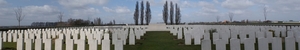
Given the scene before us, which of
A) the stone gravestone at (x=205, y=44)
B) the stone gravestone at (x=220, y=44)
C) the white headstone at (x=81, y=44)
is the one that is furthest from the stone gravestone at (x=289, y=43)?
the white headstone at (x=81, y=44)

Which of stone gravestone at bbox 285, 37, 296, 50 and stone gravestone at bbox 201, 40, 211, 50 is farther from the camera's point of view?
stone gravestone at bbox 285, 37, 296, 50

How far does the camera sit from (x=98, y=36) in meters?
8.41

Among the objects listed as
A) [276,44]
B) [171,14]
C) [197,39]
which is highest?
[171,14]

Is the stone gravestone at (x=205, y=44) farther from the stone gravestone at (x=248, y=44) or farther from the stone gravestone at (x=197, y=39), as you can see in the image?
the stone gravestone at (x=197, y=39)

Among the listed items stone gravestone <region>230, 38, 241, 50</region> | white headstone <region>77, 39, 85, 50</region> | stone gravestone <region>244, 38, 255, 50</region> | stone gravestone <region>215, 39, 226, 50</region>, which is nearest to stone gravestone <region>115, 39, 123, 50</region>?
white headstone <region>77, 39, 85, 50</region>

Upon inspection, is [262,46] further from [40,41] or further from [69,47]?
[40,41]

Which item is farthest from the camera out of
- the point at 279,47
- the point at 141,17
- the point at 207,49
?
the point at 141,17

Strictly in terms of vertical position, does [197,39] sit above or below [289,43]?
below

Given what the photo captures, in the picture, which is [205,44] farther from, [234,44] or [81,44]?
[81,44]

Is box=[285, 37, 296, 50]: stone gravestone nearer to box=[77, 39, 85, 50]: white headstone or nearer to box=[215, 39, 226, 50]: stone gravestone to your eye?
box=[215, 39, 226, 50]: stone gravestone

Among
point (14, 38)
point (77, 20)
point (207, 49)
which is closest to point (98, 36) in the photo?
point (14, 38)

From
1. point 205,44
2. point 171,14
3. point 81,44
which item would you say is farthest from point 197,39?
point 171,14

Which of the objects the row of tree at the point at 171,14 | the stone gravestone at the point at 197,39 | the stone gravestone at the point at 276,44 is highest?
the row of tree at the point at 171,14

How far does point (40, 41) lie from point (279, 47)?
14.4 ft
